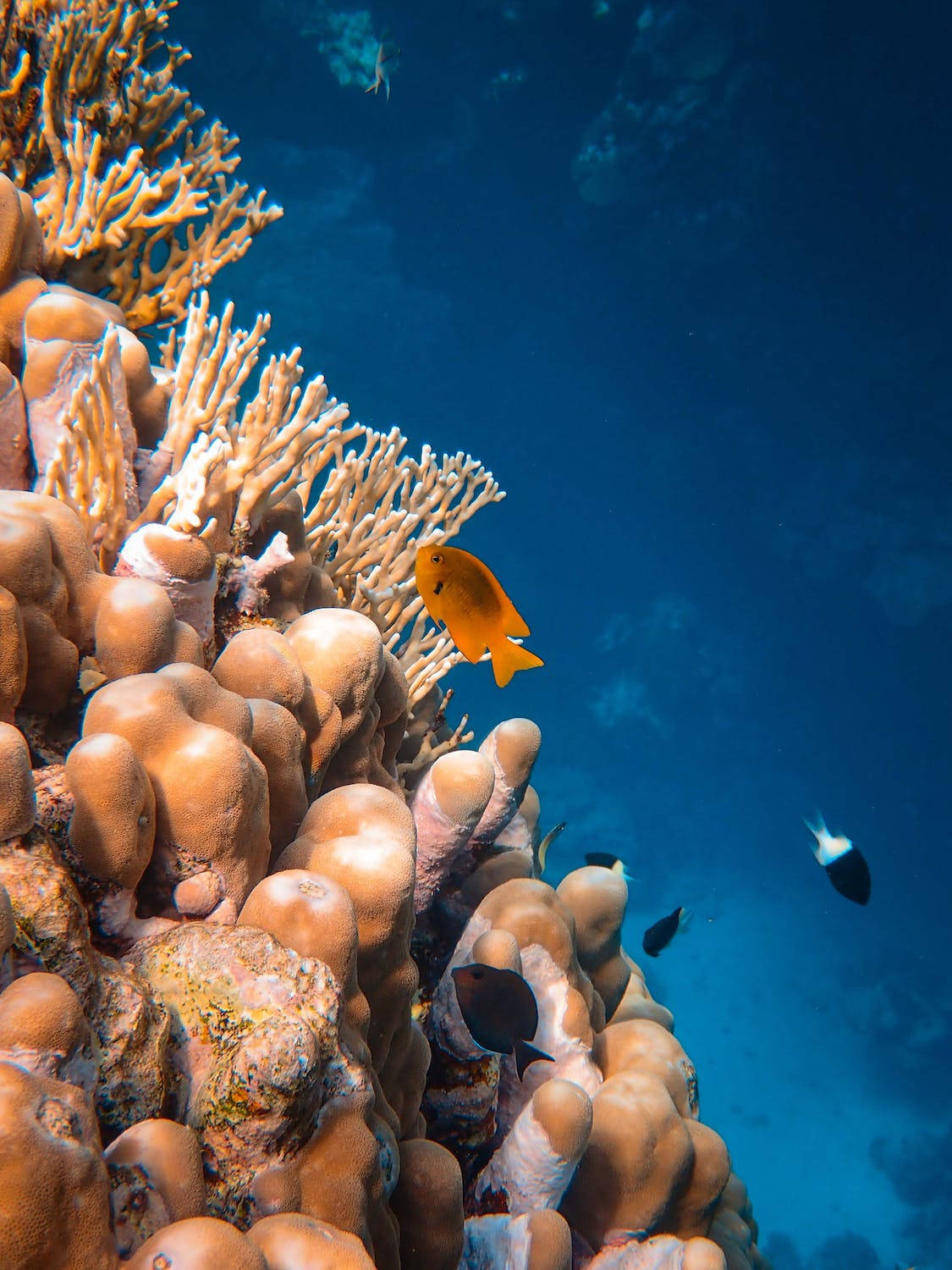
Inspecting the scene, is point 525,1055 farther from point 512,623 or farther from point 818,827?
point 818,827

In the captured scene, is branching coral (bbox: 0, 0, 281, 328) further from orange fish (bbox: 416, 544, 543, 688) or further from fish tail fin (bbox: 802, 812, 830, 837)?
fish tail fin (bbox: 802, 812, 830, 837)

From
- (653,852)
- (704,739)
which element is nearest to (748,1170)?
(653,852)

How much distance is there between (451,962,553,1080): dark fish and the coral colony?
1.2 inches

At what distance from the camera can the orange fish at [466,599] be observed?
86.3 inches

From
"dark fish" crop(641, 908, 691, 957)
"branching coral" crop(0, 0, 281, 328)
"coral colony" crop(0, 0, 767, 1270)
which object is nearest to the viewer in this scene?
"coral colony" crop(0, 0, 767, 1270)

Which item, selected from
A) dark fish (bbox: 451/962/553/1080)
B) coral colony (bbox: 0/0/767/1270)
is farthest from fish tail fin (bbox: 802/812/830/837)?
dark fish (bbox: 451/962/553/1080)

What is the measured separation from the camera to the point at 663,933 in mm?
5766

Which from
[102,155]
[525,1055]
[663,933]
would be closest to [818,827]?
[663,933]

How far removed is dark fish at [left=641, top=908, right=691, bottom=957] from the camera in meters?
5.74

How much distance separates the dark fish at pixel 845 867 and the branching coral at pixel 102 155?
5729mm

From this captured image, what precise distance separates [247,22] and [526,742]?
31078 mm

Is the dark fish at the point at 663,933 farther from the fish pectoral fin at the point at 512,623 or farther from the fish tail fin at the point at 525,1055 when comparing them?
the fish pectoral fin at the point at 512,623

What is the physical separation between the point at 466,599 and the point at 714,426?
115 feet

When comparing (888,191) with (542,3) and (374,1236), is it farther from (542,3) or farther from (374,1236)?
(374,1236)
